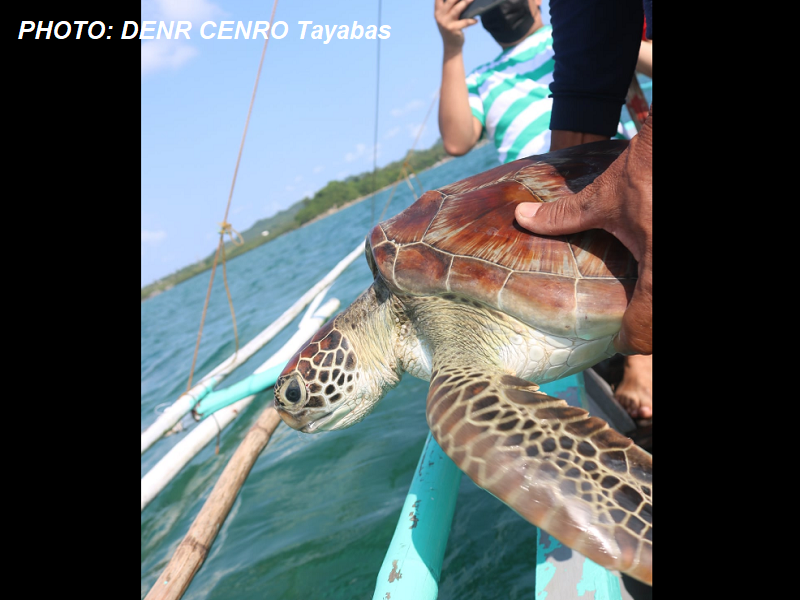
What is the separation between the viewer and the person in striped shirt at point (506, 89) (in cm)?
272

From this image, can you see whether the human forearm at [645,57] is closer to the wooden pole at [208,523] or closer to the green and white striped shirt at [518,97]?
the green and white striped shirt at [518,97]

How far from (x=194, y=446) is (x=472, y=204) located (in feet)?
8.03

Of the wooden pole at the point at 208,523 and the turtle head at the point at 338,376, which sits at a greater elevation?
the turtle head at the point at 338,376

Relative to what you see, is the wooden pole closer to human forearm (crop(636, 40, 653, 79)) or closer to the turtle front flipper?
the turtle front flipper

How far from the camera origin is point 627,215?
103 centimetres

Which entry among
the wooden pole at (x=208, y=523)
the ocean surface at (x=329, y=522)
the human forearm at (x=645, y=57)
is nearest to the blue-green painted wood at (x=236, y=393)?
the wooden pole at (x=208, y=523)

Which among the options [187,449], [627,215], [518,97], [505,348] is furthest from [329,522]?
[518,97]

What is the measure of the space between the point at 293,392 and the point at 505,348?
81 centimetres

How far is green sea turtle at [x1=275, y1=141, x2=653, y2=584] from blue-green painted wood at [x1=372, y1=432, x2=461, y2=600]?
0.38m

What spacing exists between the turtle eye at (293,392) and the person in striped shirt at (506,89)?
1.86 metres

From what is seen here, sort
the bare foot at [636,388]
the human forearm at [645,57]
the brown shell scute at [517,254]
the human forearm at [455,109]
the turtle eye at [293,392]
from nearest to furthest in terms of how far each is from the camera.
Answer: the brown shell scute at [517,254], the turtle eye at [293,392], the bare foot at [636,388], the human forearm at [645,57], the human forearm at [455,109]
